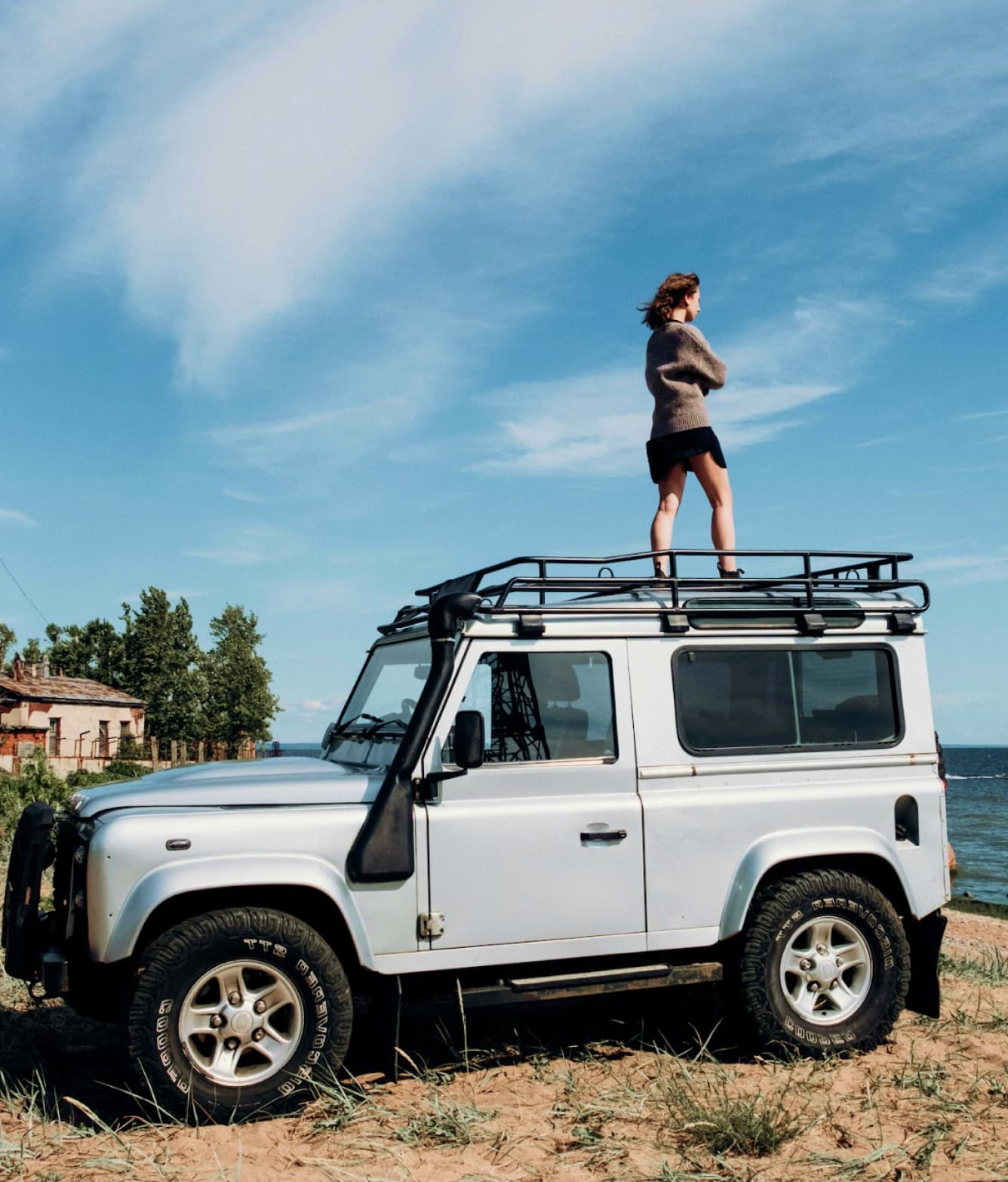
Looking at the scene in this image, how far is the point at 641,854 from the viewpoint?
19.2 ft

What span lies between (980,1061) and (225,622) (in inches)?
2844

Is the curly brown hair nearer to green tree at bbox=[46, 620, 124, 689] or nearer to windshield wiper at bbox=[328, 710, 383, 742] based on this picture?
windshield wiper at bbox=[328, 710, 383, 742]

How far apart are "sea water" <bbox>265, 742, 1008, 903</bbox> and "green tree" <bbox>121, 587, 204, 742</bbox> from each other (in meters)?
8.30

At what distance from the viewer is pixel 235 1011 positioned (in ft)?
17.2

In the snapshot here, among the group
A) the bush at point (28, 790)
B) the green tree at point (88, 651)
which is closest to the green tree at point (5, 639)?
the green tree at point (88, 651)

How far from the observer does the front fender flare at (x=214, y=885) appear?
503cm

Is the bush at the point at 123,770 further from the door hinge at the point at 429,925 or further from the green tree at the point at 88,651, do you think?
the door hinge at the point at 429,925

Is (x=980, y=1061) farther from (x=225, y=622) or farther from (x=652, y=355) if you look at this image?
(x=225, y=622)

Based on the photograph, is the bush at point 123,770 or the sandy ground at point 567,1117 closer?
the sandy ground at point 567,1117

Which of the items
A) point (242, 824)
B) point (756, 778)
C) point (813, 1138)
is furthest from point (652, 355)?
point (813, 1138)

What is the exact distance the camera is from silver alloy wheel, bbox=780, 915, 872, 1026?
6.14 metres

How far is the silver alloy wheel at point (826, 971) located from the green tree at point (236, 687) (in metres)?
67.8

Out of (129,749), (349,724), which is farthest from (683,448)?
(129,749)

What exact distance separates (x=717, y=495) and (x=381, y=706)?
2.71m
